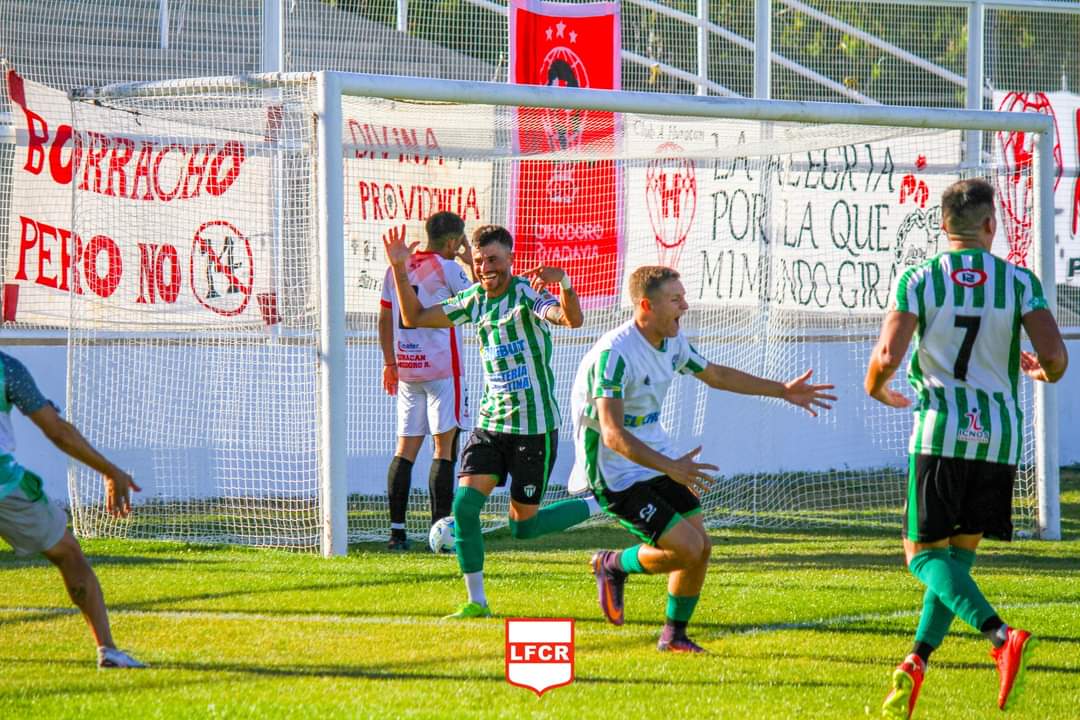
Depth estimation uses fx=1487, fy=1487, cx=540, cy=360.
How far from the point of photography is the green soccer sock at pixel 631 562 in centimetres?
644

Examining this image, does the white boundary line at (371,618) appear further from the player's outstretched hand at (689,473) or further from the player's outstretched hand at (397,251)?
the player's outstretched hand at (397,251)

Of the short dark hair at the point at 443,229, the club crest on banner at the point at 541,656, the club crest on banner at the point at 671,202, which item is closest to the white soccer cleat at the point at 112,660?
the club crest on banner at the point at 541,656

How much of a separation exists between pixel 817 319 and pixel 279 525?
526cm

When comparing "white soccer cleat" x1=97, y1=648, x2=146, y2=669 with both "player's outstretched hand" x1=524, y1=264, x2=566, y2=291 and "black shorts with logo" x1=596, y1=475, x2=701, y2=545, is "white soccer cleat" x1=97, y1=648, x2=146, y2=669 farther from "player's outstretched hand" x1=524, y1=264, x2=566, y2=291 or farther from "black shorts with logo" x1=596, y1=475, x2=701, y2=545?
"player's outstretched hand" x1=524, y1=264, x2=566, y2=291

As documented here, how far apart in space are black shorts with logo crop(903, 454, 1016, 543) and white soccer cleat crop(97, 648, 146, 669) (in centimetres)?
304

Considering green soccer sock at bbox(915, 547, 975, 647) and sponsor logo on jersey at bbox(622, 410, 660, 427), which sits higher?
sponsor logo on jersey at bbox(622, 410, 660, 427)

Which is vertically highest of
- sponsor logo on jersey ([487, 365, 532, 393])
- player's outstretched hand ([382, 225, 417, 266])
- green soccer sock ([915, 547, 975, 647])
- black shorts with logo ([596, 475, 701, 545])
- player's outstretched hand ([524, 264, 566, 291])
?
player's outstretched hand ([382, 225, 417, 266])

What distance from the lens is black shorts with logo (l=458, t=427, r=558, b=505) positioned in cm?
726

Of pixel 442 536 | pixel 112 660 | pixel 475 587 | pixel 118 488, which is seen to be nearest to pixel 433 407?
pixel 442 536

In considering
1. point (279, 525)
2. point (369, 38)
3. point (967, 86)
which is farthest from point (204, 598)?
point (967, 86)

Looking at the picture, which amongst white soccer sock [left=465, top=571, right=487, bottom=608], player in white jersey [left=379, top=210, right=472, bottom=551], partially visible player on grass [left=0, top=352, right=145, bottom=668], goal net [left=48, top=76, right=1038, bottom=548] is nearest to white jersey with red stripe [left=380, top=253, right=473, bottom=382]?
player in white jersey [left=379, top=210, right=472, bottom=551]

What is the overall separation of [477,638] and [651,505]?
3.33 feet

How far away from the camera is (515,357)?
736 cm

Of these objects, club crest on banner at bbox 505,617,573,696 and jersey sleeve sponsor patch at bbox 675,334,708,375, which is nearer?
club crest on banner at bbox 505,617,573,696
